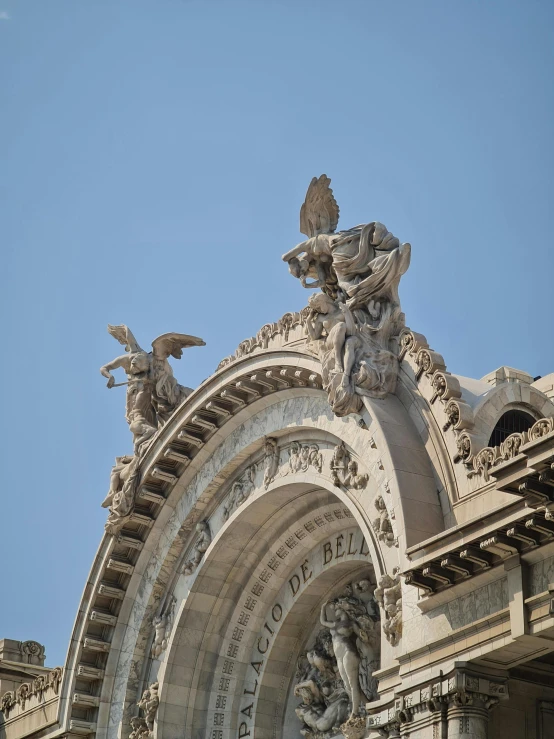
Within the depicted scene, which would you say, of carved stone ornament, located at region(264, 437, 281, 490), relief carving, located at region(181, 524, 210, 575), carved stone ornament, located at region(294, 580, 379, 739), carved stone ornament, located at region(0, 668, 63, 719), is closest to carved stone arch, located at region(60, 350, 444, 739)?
carved stone ornament, located at region(264, 437, 281, 490)

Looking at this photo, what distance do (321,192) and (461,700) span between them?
30.6 ft

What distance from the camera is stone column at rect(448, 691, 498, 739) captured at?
1869 centimetres

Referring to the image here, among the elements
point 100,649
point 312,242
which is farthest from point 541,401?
point 100,649

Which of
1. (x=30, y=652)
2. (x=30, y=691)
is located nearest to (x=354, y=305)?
(x=30, y=691)

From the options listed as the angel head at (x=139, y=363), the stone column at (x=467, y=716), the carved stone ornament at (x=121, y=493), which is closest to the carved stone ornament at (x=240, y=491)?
the carved stone ornament at (x=121, y=493)

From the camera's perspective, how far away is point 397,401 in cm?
2222

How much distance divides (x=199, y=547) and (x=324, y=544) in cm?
298

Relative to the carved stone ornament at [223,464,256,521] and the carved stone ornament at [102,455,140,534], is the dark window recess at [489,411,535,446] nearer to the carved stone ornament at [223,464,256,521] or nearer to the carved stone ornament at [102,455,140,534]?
the carved stone ornament at [223,464,256,521]

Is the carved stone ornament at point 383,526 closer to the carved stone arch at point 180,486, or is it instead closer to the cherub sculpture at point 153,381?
→ the carved stone arch at point 180,486

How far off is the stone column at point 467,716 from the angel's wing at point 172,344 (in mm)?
12779

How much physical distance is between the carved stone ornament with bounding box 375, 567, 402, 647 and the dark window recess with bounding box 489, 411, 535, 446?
101 inches

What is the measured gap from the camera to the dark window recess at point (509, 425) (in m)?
21.8

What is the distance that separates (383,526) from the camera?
2142cm

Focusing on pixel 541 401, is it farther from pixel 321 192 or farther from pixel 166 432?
pixel 166 432
